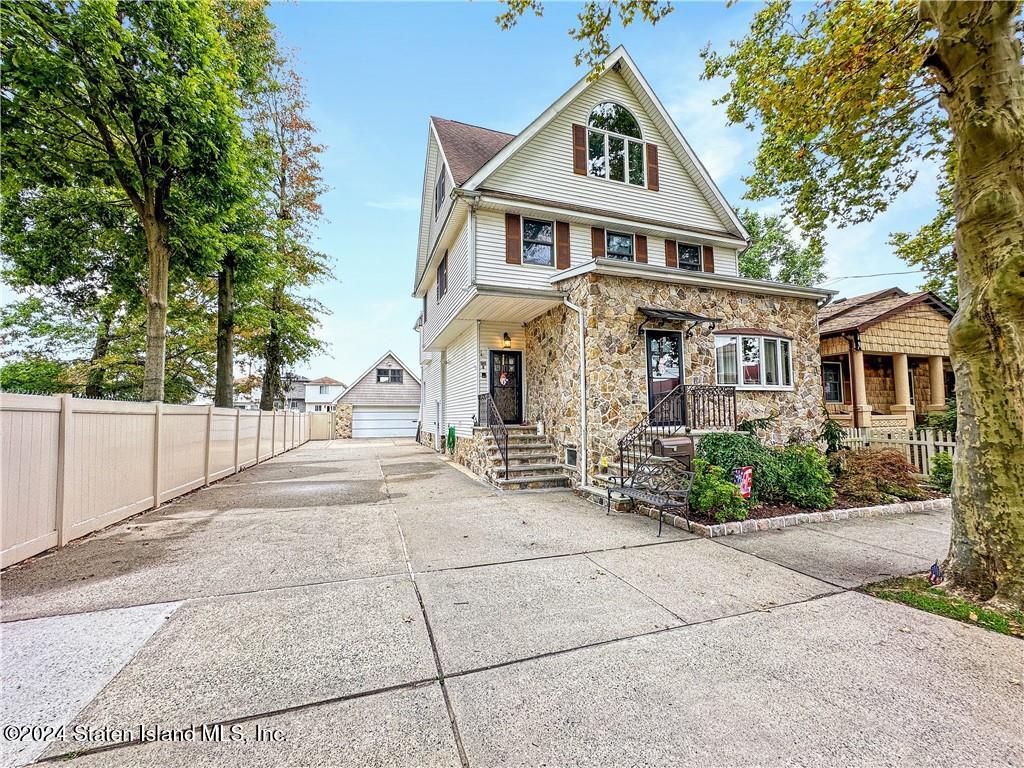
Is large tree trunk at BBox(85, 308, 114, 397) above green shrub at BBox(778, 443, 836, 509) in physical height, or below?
above

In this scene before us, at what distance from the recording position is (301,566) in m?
4.21

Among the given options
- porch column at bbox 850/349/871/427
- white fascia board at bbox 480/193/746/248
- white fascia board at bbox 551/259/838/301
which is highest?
white fascia board at bbox 480/193/746/248

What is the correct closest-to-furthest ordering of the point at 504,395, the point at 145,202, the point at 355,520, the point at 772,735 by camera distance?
the point at 772,735, the point at 355,520, the point at 145,202, the point at 504,395

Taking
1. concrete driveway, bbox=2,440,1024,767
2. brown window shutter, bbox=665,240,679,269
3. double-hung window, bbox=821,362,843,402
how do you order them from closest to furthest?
1. concrete driveway, bbox=2,440,1024,767
2. brown window shutter, bbox=665,240,679,269
3. double-hung window, bbox=821,362,843,402

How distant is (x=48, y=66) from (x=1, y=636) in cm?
820

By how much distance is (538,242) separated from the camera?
10562 millimetres

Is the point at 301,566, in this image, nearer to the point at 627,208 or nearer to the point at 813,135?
the point at 813,135

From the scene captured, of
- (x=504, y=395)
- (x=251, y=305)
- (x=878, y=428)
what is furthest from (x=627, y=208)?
(x=251, y=305)

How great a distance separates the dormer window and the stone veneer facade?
5.44 m

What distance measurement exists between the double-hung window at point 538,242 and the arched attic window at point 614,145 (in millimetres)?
2342

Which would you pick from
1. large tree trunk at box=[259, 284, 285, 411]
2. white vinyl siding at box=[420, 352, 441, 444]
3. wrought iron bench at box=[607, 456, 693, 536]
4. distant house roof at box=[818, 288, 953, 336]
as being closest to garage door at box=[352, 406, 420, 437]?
white vinyl siding at box=[420, 352, 441, 444]

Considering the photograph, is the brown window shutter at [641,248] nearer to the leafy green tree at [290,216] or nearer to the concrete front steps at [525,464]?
the concrete front steps at [525,464]

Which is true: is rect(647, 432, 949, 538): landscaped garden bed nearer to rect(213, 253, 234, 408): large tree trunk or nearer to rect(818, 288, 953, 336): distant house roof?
rect(818, 288, 953, 336): distant house roof

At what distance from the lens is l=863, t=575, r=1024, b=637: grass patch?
296 cm
